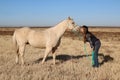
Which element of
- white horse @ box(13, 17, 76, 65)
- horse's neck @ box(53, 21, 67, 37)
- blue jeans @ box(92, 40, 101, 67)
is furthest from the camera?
horse's neck @ box(53, 21, 67, 37)

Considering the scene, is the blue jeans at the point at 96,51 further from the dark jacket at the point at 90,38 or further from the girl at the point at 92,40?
the dark jacket at the point at 90,38

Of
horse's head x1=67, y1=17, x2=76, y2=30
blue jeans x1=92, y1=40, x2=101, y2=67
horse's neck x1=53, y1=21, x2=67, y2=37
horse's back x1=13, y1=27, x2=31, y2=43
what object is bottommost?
blue jeans x1=92, y1=40, x2=101, y2=67

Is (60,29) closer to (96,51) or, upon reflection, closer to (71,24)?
(71,24)

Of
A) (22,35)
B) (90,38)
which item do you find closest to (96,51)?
(90,38)

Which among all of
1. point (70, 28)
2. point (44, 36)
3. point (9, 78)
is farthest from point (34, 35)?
point (9, 78)

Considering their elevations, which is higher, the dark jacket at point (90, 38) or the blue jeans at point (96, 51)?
the dark jacket at point (90, 38)

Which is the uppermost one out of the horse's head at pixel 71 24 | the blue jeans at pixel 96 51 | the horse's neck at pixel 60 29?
the horse's head at pixel 71 24

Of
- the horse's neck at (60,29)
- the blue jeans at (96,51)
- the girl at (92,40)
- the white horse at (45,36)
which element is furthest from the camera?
the horse's neck at (60,29)

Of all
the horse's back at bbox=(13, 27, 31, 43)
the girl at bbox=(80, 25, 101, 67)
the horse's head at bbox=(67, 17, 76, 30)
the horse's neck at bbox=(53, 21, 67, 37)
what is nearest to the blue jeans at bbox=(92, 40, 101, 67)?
the girl at bbox=(80, 25, 101, 67)

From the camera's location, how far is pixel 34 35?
444 inches

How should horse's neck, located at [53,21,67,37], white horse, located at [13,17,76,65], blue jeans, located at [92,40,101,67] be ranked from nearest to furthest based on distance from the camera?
blue jeans, located at [92,40,101,67] → white horse, located at [13,17,76,65] → horse's neck, located at [53,21,67,37]

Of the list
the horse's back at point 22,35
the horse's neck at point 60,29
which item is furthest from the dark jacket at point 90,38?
the horse's back at point 22,35

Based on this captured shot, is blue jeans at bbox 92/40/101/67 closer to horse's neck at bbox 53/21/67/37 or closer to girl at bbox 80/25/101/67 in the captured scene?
girl at bbox 80/25/101/67

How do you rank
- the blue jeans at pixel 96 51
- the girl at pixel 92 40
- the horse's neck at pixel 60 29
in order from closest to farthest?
1. the girl at pixel 92 40
2. the blue jeans at pixel 96 51
3. the horse's neck at pixel 60 29
